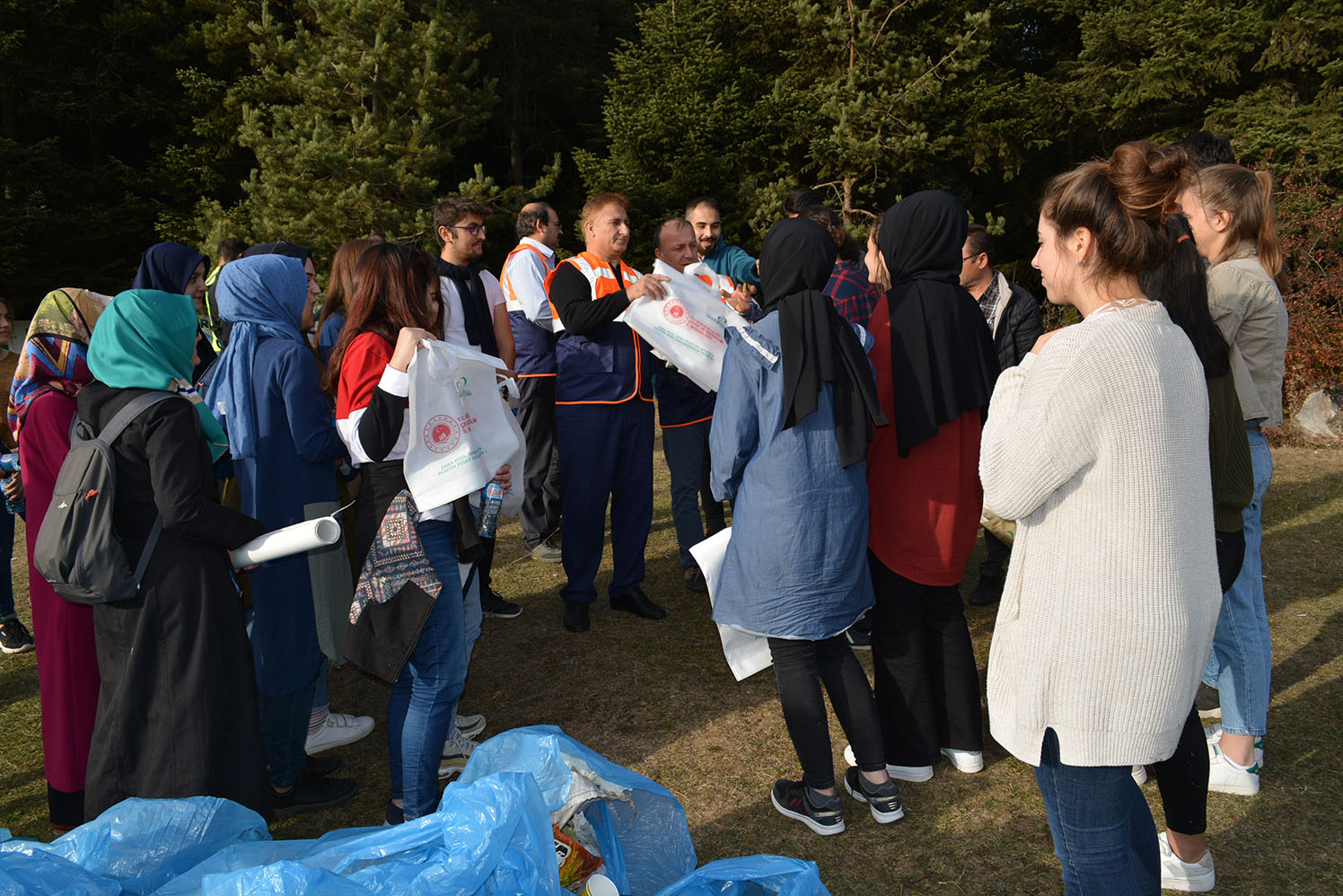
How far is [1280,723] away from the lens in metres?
3.47

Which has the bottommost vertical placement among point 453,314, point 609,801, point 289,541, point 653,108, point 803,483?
point 609,801

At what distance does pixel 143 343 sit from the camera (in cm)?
251

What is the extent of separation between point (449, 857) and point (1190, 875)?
2.07m

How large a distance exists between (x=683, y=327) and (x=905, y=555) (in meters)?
1.59

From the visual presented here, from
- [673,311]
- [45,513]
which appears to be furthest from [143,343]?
[673,311]

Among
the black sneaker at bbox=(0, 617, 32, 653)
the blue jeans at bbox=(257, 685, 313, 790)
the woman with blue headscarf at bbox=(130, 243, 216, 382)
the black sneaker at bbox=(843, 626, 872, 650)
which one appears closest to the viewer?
the blue jeans at bbox=(257, 685, 313, 790)

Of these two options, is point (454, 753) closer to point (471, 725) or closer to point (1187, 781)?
point (471, 725)

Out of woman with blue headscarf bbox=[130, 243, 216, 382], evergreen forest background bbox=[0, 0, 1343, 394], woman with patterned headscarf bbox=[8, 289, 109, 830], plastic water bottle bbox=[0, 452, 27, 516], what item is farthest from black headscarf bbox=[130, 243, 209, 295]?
evergreen forest background bbox=[0, 0, 1343, 394]

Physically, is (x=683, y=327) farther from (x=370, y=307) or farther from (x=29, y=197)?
(x=29, y=197)

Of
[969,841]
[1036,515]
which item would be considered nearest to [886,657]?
[969,841]

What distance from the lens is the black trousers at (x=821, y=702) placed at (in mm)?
2842

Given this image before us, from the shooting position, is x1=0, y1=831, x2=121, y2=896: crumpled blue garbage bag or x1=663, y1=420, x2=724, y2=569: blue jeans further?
x1=663, y1=420, x2=724, y2=569: blue jeans

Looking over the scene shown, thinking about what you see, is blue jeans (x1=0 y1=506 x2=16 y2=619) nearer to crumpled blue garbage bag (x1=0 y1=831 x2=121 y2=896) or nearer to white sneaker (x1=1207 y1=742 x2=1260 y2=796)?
crumpled blue garbage bag (x1=0 y1=831 x2=121 y2=896)

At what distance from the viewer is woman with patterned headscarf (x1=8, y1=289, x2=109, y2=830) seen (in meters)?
2.94
